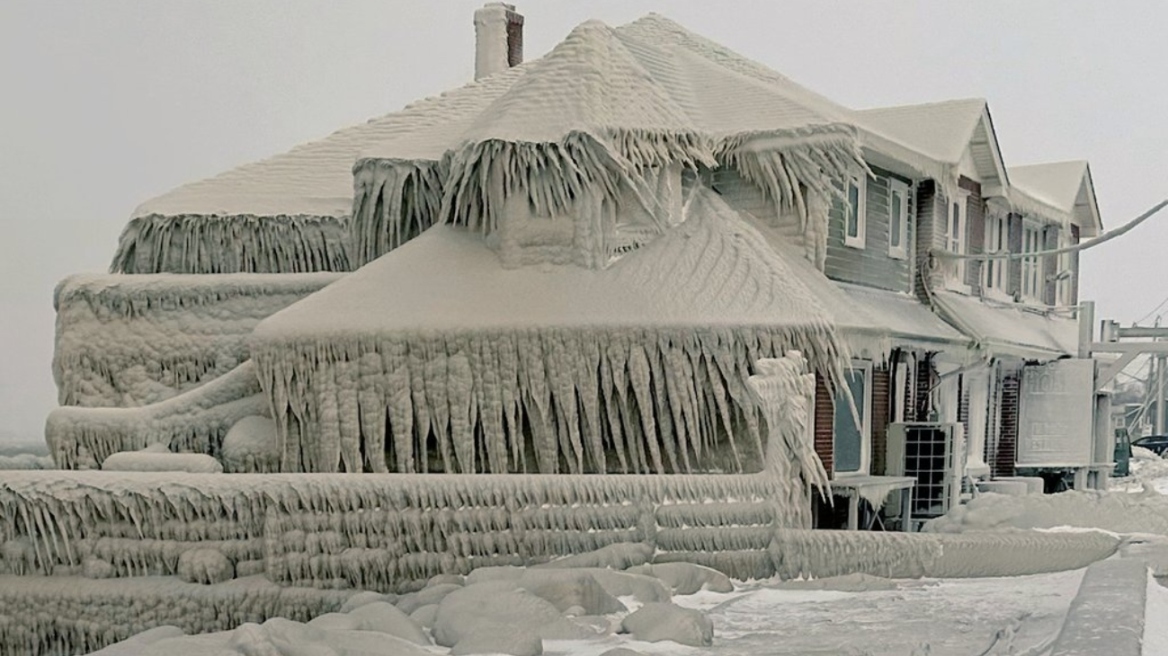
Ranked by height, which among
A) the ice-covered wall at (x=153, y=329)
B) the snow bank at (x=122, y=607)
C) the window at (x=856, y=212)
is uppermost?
the window at (x=856, y=212)

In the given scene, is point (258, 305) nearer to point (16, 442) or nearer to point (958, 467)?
point (958, 467)

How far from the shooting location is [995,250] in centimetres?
2236

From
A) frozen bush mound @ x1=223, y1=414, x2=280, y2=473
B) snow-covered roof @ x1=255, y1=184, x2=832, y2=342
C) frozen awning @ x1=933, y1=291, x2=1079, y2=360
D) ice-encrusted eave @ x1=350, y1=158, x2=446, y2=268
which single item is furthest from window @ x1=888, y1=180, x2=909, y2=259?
frozen bush mound @ x1=223, y1=414, x2=280, y2=473

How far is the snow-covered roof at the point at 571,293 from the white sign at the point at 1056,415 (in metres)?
9.51

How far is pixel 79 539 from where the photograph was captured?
1207 cm

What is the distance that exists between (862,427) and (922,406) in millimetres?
2188

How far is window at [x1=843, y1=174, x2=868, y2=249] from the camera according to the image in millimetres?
17109

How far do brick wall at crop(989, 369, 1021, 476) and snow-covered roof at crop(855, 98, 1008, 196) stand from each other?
3616mm

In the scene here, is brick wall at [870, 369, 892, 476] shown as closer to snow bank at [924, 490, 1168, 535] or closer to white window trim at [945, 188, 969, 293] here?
snow bank at [924, 490, 1168, 535]

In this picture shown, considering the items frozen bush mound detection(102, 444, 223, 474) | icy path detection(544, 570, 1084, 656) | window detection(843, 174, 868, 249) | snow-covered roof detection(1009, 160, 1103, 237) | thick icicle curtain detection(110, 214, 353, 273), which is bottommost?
icy path detection(544, 570, 1084, 656)

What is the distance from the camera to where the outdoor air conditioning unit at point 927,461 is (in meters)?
17.1

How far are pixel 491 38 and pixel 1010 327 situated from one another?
10.7 m

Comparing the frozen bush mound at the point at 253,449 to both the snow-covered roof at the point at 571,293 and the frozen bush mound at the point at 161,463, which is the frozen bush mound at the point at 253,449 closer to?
the frozen bush mound at the point at 161,463

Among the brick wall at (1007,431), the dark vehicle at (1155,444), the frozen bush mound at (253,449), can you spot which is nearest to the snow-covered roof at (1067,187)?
the brick wall at (1007,431)
